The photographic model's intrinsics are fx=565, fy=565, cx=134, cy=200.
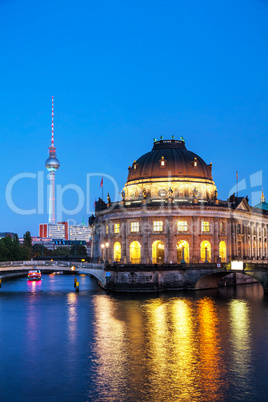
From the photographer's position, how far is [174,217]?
11788 centimetres

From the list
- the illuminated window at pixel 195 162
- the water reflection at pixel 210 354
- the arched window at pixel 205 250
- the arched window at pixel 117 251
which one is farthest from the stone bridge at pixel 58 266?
the illuminated window at pixel 195 162

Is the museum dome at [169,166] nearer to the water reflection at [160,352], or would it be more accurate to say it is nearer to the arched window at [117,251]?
the arched window at [117,251]

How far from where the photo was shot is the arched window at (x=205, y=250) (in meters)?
120

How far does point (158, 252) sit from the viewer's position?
123250 millimetres

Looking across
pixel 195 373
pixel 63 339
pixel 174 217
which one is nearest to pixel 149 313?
pixel 63 339

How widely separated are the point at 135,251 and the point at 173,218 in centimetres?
1273

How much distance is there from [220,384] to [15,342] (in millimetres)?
21680

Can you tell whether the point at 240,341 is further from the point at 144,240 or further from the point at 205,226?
the point at 205,226

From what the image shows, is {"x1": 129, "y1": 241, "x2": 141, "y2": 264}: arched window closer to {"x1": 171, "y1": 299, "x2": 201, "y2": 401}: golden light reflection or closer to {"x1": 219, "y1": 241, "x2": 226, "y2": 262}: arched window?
{"x1": 219, "y1": 241, "x2": 226, "y2": 262}: arched window

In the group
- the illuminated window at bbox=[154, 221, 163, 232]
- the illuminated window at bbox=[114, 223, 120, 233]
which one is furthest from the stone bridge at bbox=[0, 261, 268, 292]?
the illuminated window at bbox=[114, 223, 120, 233]

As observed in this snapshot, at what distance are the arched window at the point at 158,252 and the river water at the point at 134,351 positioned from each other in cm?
3840

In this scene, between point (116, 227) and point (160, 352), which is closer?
point (160, 352)

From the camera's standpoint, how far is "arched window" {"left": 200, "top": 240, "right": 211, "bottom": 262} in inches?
4734

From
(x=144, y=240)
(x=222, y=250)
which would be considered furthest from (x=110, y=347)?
(x=222, y=250)
